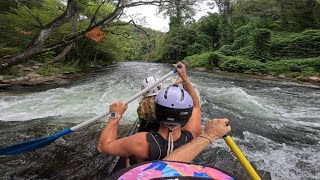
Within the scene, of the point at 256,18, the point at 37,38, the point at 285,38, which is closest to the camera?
the point at 37,38

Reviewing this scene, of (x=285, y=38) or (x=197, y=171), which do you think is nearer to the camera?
(x=197, y=171)

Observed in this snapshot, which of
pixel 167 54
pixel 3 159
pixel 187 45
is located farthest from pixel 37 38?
pixel 167 54

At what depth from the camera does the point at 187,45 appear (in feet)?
106

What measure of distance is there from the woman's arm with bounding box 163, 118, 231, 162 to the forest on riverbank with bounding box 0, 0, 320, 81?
3.80 metres

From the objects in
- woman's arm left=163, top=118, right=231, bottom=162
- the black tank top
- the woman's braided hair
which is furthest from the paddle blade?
woman's arm left=163, top=118, right=231, bottom=162

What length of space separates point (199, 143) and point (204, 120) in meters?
4.55

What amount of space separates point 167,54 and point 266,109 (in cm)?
3080

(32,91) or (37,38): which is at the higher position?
(37,38)

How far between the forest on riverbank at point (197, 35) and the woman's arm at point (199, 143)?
3802 mm

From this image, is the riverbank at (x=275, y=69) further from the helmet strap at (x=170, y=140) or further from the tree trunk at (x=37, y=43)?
the helmet strap at (x=170, y=140)

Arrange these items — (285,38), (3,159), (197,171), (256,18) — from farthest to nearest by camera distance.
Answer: (256,18) → (285,38) → (3,159) → (197,171)

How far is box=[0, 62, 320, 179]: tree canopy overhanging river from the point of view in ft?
12.1

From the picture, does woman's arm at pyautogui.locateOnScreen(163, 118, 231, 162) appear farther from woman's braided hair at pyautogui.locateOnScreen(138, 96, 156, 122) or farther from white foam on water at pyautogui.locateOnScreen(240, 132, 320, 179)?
white foam on water at pyautogui.locateOnScreen(240, 132, 320, 179)

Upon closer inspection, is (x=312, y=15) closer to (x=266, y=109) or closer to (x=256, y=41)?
(x=256, y=41)
